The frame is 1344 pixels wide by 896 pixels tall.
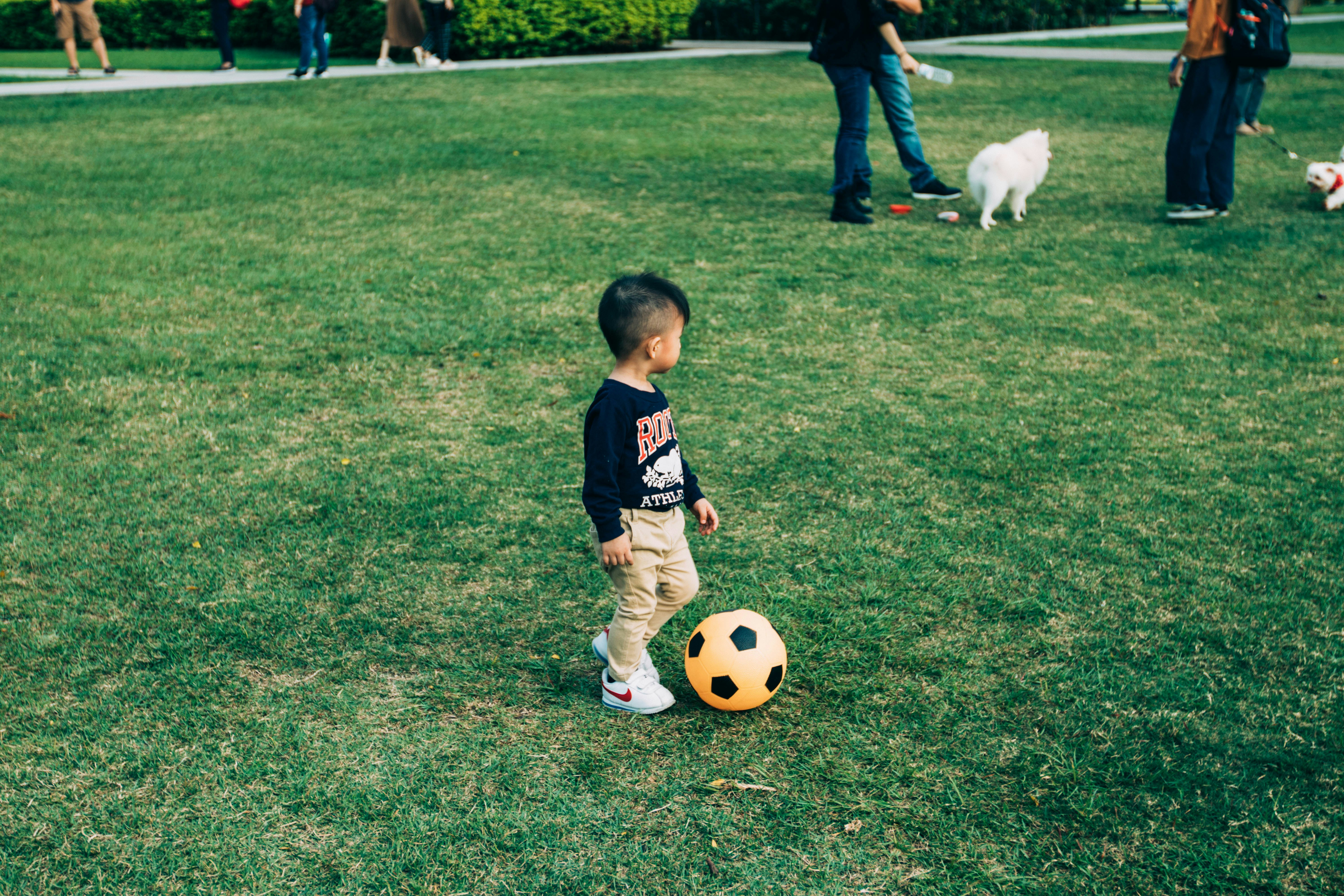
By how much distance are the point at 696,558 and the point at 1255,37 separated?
639 cm

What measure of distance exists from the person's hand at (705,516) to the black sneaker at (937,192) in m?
6.60

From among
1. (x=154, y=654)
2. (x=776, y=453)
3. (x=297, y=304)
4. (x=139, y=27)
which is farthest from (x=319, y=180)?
(x=139, y=27)

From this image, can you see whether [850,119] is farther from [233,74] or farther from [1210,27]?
[233,74]

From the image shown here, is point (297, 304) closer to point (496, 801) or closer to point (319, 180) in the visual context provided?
point (319, 180)

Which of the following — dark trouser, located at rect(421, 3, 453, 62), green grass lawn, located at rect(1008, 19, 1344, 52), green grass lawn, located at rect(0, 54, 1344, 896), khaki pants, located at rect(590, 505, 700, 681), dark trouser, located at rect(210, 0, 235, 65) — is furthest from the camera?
green grass lawn, located at rect(1008, 19, 1344, 52)

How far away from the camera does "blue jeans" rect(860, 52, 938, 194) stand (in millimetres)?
8617

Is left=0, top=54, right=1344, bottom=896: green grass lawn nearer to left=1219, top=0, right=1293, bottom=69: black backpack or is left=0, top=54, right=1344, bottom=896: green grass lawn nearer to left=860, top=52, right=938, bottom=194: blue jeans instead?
left=860, top=52, right=938, bottom=194: blue jeans

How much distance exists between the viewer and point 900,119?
28.8 feet

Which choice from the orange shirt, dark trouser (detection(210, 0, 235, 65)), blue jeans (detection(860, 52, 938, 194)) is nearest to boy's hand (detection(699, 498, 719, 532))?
blue jeans (detection(860, 52, 938, 194))

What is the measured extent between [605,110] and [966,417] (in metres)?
10.1

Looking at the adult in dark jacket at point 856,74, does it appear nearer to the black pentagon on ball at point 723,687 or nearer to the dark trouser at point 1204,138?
the dark trouser at point 1204,138

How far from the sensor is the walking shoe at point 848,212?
8.40 meters

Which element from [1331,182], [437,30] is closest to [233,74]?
[437,30]

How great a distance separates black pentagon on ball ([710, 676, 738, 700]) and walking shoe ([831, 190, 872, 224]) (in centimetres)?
607
